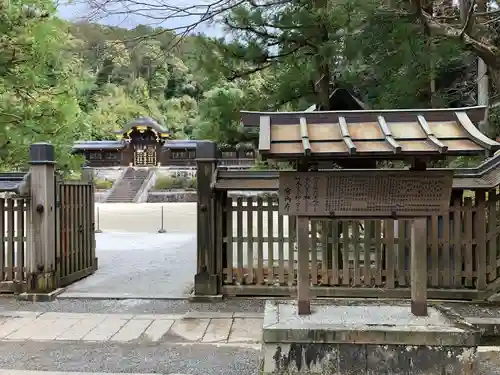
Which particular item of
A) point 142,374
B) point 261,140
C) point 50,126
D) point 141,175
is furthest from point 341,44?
point 141,175

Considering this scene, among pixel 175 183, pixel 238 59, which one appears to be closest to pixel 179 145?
pixel 175 183

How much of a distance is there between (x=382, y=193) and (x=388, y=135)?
0.49 m

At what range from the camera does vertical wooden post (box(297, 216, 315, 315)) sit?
371cm

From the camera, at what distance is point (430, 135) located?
339 cm

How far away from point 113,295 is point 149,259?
3475 millimetres

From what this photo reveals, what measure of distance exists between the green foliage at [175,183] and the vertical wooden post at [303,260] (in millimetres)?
36196

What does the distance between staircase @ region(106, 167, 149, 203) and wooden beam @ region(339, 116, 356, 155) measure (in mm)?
35272

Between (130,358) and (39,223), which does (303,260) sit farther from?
(39,223)

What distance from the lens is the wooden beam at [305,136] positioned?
3232 mm

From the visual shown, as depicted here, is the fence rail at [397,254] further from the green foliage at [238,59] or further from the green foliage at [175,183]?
the green foliage at [175,183]

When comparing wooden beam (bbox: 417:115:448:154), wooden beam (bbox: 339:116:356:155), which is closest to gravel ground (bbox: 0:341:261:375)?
wooden beam (bbox: 339:116:356:155)

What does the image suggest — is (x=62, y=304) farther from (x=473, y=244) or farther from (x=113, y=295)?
(x=473, y=244)

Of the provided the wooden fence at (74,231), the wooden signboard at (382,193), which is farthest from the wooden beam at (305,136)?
the wooden fence at (74,231)

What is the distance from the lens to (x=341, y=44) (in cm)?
674
